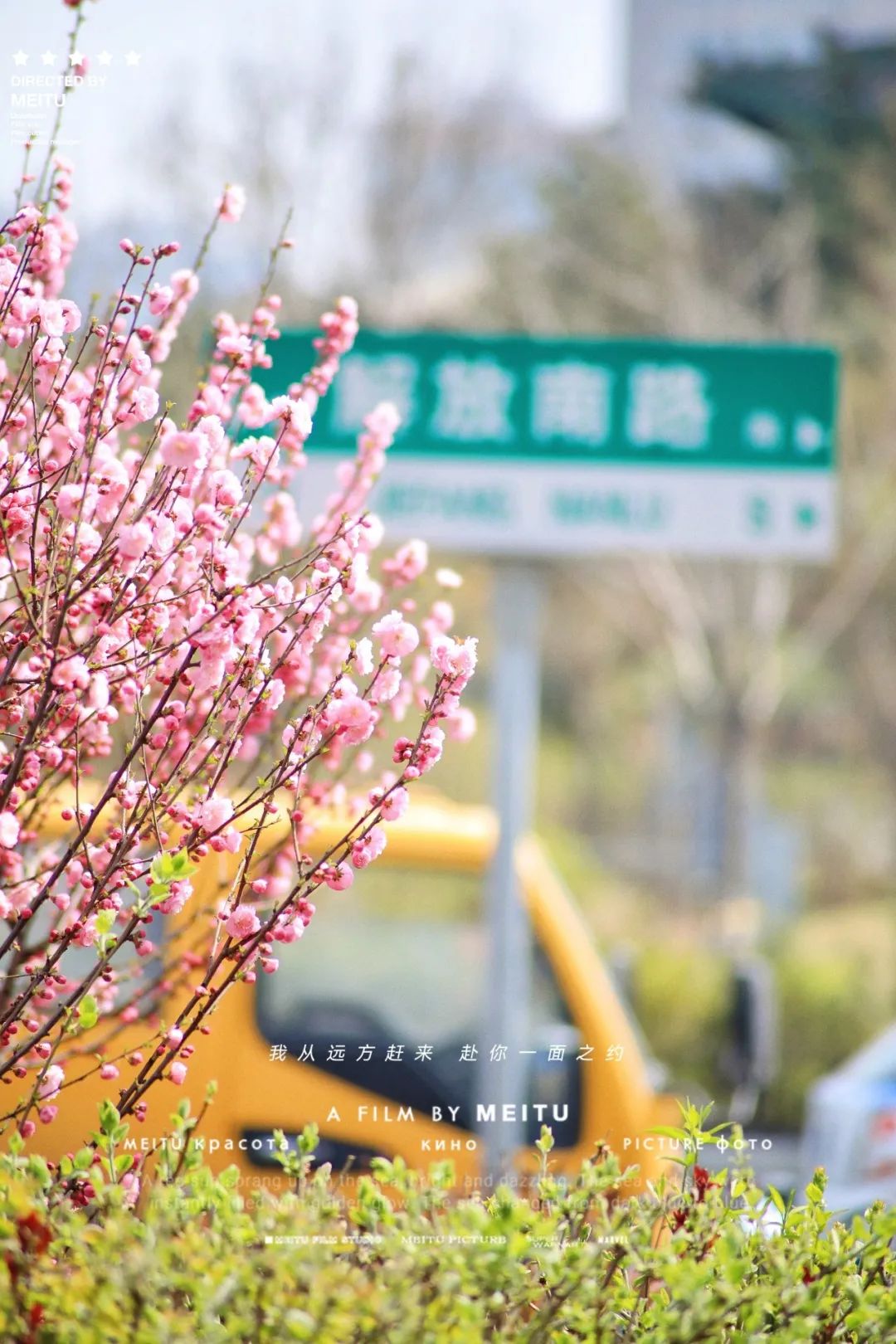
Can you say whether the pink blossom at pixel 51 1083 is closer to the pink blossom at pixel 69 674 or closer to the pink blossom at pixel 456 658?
the pink blossom at pixel 69 674

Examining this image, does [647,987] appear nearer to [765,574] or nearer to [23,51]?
[765,574]

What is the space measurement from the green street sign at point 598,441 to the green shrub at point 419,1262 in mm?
1840

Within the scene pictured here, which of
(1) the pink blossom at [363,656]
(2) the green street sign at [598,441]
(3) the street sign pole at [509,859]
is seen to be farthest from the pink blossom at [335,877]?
(2) the green street sign at [598,441]

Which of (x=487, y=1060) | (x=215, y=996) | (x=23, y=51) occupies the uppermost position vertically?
(x=23, y=51)

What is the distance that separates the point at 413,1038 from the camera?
3.86 metres

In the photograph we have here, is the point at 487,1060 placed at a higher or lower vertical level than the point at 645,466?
lower

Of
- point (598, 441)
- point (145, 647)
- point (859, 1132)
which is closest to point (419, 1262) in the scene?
point (145, 647)

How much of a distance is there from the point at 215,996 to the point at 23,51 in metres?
1.60

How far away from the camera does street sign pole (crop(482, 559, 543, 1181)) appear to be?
3090 mm

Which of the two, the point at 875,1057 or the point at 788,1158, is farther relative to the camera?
the point at 788,1158

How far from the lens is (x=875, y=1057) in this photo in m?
4.65

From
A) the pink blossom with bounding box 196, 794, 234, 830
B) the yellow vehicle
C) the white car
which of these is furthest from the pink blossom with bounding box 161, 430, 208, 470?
the white car

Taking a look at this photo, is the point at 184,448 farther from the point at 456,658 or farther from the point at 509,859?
the point at 509,859

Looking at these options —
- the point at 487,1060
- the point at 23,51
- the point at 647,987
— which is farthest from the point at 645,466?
the point at 647,987
